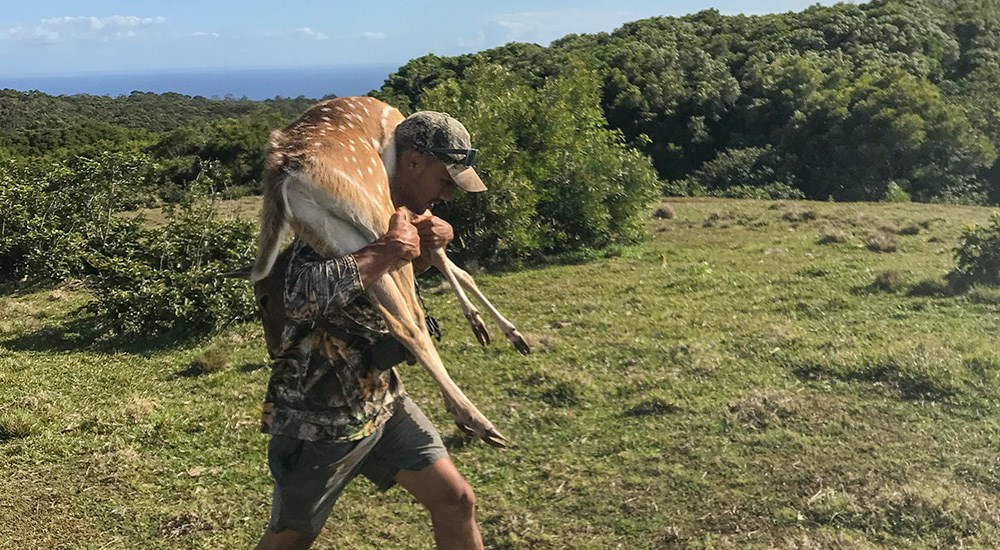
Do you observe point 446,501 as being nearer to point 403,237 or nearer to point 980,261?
point 403,237

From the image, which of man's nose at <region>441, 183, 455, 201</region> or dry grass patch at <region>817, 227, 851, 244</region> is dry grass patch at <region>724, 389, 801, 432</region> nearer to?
man's nose at <region>441, 183, 455, 201</region>

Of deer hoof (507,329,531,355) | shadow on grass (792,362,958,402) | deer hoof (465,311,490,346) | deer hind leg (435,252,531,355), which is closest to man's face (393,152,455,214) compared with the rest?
deer hind leg (435,252,531,355)

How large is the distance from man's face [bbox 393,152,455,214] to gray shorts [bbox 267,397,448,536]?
30.4 inches

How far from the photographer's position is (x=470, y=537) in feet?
8.72

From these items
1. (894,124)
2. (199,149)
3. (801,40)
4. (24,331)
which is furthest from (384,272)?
(801,40)

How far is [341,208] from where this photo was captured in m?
2.03

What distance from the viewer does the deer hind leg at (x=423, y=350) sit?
1.97 m

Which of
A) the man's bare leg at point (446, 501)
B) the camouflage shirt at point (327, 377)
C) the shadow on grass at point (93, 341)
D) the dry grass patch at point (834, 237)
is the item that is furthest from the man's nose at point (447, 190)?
the dry grass patch at point (834, 237)

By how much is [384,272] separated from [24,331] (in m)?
8.88

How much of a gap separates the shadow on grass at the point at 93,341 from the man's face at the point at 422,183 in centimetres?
671

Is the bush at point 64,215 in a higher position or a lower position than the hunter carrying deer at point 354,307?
lower

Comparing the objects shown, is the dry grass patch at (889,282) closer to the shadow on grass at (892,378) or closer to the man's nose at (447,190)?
the shadow on grass at (892,378)

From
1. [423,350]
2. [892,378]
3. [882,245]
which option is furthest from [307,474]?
[882,245]

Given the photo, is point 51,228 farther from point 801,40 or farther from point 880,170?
point 801,40
